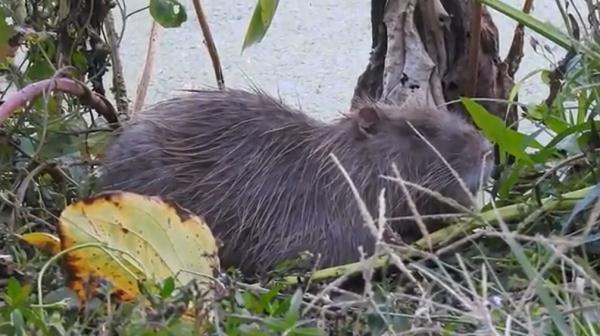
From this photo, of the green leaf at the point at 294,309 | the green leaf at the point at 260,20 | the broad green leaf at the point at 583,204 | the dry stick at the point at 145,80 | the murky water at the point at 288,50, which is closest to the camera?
the green leaf at the point at 294,309

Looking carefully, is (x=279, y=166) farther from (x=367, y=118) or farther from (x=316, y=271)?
(x=316, y=271)

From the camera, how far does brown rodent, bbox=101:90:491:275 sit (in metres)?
1.52

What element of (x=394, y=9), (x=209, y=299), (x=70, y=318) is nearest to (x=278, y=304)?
(x=209, y=299)

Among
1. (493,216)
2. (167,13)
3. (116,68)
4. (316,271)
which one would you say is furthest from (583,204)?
(116,68)

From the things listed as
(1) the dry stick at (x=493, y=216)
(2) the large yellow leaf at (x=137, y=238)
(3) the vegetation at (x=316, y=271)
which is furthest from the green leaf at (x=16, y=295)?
(1) the dry stick at (x=493, y=216)

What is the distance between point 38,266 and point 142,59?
1642 millimetres

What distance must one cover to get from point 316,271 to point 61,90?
52 centimetres

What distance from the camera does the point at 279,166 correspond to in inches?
61.7

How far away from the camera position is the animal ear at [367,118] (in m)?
1.63

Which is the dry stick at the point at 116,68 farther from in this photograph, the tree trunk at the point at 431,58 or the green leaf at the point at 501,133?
the green leaf at the point at 501,133

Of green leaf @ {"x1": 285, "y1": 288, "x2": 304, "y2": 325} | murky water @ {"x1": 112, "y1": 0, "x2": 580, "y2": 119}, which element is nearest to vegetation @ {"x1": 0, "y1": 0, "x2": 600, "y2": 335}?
green leaf @ {"x1": 285, "y1": 288, "x2": 304, "y2": 325}

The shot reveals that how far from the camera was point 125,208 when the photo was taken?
1.17 metres

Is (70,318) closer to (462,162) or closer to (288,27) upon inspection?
(462,162)

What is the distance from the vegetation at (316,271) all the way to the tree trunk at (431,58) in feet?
0.34
